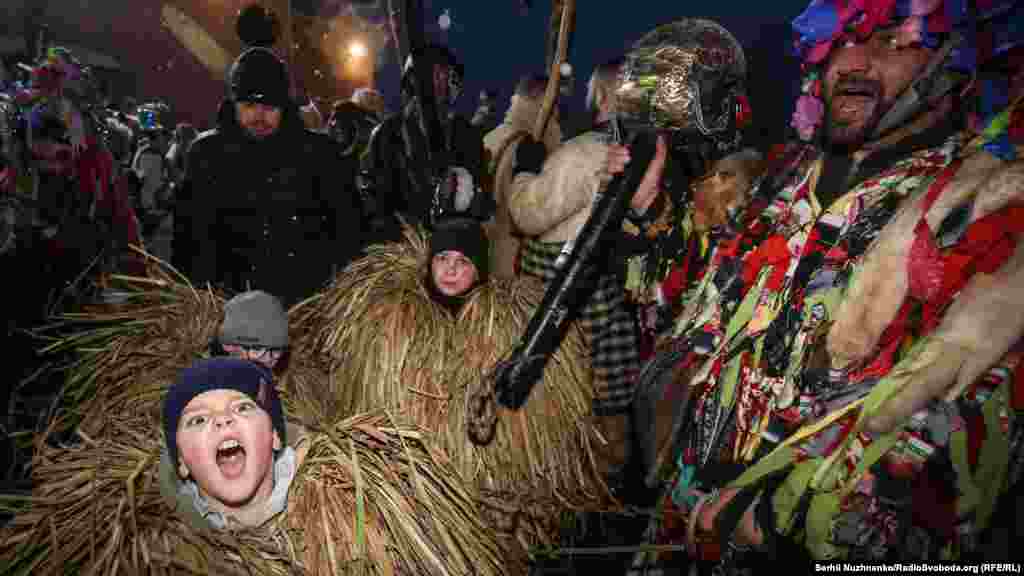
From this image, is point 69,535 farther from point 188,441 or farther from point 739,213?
point 739,213

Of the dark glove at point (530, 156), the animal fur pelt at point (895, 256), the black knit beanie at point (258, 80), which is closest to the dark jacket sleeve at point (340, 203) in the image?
the black knit beanie at point (258, 80)

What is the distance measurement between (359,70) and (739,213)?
66.4 ft

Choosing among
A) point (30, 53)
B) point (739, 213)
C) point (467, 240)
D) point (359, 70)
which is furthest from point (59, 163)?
point (359, 70)

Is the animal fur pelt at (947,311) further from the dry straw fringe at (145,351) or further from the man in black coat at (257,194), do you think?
the man in black coat at (257,194)

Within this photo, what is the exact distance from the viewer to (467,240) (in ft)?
7.17

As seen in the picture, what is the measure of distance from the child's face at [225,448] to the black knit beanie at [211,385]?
0.02 metres

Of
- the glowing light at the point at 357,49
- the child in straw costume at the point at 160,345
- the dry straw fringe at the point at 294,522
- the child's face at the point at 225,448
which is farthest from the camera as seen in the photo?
the glowing light at the point at 357,49

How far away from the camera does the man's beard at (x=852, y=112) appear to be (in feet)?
4.24

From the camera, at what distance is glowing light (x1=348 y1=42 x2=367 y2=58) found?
19719 millimetres

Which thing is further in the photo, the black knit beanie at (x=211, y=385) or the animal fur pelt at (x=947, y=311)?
the black knit beanie at (x=211, y=385)

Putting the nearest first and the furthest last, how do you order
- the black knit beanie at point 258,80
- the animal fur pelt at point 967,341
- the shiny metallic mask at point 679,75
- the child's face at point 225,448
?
1. the animal fur pelt at point 967,341
2. the child's face at point 225,448
3. the shiny metallic mask at point 679,75
4. the black knit beanie at point 258,80

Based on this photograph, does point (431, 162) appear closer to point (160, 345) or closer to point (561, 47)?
point (561, 47)

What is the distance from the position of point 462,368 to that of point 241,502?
2.96 ft

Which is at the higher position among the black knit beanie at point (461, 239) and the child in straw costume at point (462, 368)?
the black knit beanie at point (461, 239)
